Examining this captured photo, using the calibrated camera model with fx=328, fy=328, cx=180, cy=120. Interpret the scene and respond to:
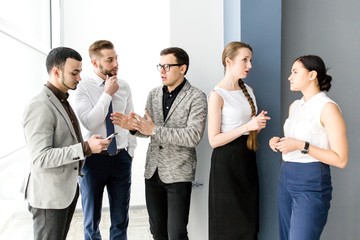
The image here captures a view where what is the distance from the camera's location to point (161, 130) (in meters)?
2.02

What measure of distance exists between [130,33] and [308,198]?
9.49 ft

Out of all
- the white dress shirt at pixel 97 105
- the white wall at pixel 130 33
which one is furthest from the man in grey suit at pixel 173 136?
the white wall at pixel 130 33

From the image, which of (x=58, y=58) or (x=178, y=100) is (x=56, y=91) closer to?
(x=58, y=58)

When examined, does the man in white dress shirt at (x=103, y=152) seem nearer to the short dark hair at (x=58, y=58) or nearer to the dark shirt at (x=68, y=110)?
the dark shirt at (x=68, y=110)

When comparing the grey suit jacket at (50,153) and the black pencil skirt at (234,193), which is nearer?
the grey suit jacket at (50,153)

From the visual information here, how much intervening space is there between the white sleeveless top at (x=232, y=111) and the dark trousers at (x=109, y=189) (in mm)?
779

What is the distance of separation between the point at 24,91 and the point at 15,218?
1.04 metres

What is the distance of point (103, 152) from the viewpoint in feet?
7.25

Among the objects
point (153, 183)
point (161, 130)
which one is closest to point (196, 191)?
point (153, 183)

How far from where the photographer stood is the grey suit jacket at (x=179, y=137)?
2021 mm

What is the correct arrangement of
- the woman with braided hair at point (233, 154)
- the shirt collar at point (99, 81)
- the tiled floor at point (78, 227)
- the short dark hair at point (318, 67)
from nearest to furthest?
the short dark hair at point (318, 67) → the woman with braided hair at point (233, 154) → the shirt collar at point (99, 81) → the tiled floor at point (78, 227)

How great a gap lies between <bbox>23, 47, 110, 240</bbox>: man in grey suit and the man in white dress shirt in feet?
1.07

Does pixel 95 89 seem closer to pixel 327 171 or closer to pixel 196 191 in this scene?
pixel 196 191

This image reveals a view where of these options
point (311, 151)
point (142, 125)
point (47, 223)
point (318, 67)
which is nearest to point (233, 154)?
point (311, 151)
